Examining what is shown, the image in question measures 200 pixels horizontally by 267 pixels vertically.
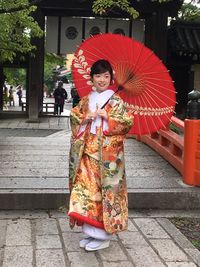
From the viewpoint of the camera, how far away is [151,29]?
57.2ft

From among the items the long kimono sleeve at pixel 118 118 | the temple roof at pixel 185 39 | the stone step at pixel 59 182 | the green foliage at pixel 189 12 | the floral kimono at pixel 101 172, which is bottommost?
the stone step at pixel 59 182

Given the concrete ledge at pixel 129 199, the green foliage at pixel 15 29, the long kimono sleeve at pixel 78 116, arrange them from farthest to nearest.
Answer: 1. the green foliage at pixel 15 29
2. the concrete ledge at pixel 129 199
3. the long kimono sleeve at pixel 78 116

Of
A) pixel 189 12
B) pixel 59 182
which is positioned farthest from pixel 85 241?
pixel 189 12

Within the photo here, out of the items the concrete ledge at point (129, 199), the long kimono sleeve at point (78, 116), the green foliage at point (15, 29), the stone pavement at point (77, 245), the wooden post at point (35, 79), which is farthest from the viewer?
the wooden post at point (35, 79)

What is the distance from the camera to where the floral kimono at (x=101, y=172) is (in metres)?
3.74

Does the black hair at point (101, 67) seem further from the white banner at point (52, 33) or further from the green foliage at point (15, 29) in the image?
the white banner at point (52, 33)

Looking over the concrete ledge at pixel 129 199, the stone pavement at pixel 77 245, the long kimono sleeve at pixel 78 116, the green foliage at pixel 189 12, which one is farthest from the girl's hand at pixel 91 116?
the green foliage at pixel 189 12

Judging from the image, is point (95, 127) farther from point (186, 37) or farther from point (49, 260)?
point (186, 37)

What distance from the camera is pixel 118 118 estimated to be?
375 centimetres

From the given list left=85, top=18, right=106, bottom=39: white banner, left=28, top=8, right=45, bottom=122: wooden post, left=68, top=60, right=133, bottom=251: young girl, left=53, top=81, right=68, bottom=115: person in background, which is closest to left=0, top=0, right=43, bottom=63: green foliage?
left=68, top=60, right=133, bottom=251: young girl

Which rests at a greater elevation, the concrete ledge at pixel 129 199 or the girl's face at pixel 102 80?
the girl's face at pixel 102 80

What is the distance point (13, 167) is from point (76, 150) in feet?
9.79

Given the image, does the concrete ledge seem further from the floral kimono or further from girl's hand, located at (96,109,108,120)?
girl's hand, located at (96,109,108,120)

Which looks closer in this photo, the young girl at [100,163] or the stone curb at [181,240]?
the young girl at [100,163]
